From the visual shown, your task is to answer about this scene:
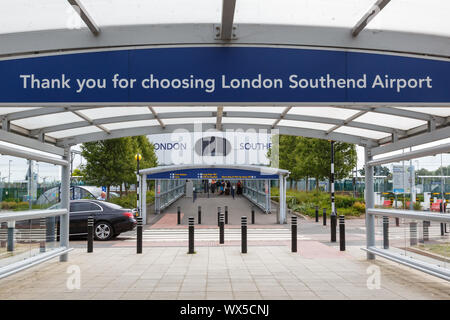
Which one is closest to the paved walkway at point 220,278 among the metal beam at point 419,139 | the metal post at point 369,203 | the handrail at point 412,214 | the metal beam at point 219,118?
the metal post at point 369,203

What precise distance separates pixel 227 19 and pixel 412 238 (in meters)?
4.64

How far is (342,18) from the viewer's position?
5.36 m

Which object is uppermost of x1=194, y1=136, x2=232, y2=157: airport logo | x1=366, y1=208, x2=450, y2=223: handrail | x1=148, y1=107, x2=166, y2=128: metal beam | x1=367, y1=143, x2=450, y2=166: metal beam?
x1=194, y1=136, x2=232, y2=157: airport logo

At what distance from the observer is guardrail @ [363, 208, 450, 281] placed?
228 inches

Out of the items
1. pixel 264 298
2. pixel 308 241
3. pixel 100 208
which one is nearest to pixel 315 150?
pixel 308 241

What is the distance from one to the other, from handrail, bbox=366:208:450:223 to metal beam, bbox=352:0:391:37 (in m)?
2.65

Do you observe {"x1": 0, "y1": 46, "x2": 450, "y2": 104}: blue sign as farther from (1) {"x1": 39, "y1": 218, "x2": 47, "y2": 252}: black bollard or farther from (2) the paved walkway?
(1) {"x1": 39, "y1": 218, "x2": 47, "y2": 252}: black bollard

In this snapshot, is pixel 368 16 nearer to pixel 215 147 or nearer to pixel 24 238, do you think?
pixel 24 238

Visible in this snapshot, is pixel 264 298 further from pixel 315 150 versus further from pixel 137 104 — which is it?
pixel 315 150

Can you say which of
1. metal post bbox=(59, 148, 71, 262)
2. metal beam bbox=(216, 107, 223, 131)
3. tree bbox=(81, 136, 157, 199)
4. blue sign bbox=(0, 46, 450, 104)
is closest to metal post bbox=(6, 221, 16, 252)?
blue sign bbox=(0, 46, 450, 104)

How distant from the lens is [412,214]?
6.51m

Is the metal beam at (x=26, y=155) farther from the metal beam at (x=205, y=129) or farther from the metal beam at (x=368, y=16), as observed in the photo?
the metal beam at (x=368, y=16)

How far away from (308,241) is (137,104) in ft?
30.9

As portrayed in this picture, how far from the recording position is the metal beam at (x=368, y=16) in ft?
15.7
